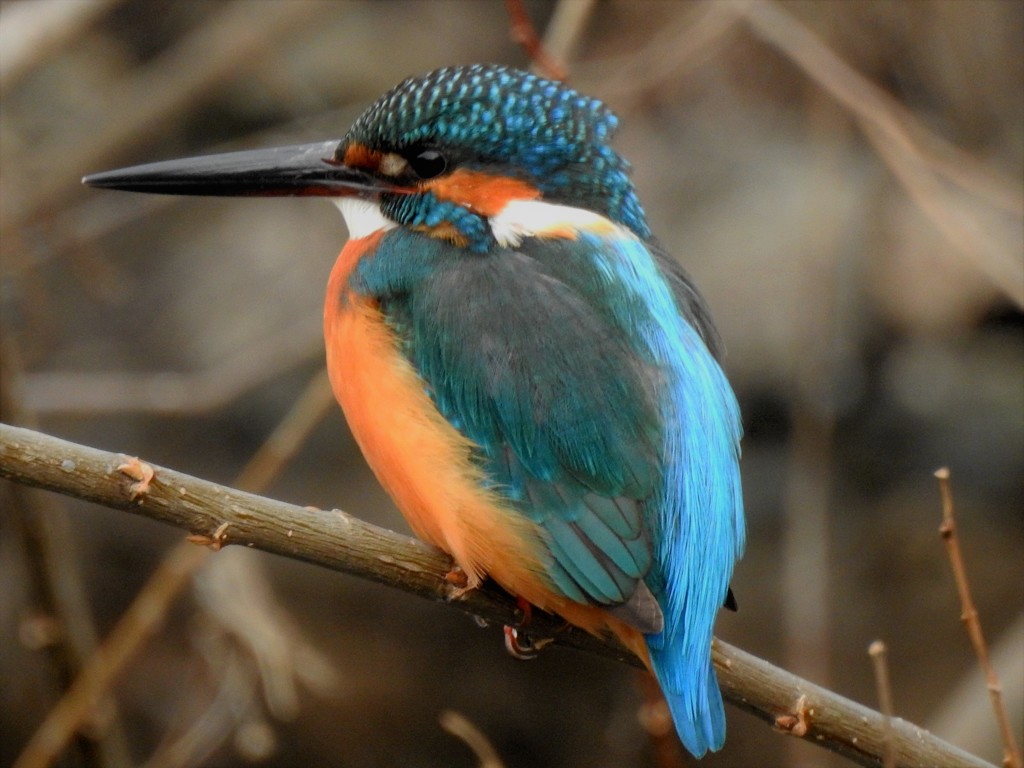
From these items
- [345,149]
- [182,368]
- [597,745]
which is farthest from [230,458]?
[345,149]

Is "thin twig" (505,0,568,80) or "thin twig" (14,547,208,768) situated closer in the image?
"thin twig" (14,547,208,768)

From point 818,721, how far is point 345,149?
1.27m

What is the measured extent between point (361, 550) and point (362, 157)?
81 cm

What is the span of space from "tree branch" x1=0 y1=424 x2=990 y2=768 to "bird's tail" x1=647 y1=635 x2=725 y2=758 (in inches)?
3.5

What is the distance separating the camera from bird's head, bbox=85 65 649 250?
7.39ft

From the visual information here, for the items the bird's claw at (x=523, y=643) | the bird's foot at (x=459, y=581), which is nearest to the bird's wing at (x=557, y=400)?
the bird's foot at (x=459, y=581)

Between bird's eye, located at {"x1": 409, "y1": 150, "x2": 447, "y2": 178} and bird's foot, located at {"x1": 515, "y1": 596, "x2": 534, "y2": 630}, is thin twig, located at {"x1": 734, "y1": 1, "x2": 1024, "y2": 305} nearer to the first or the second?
bird's eye, located at {"x1": 409, "y1": 150, "x2": 447, "y2": 178}

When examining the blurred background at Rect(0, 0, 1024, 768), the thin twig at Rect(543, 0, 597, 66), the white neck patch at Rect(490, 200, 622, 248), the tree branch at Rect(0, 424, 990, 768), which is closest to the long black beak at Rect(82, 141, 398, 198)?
the white neck patch at Rect(490, 200, 622, 248)

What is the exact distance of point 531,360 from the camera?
203cm

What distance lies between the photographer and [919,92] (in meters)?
4.60

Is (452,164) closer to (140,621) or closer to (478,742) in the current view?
(478,742)

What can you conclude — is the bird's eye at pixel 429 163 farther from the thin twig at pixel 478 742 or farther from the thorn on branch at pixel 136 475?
the thin twig at pixel 478 742

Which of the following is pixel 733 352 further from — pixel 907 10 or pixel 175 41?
pixel 175 41

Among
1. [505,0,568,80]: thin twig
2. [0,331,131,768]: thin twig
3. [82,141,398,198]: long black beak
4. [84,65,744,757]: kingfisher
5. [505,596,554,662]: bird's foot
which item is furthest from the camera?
[505,0,568,80]: thin twig
